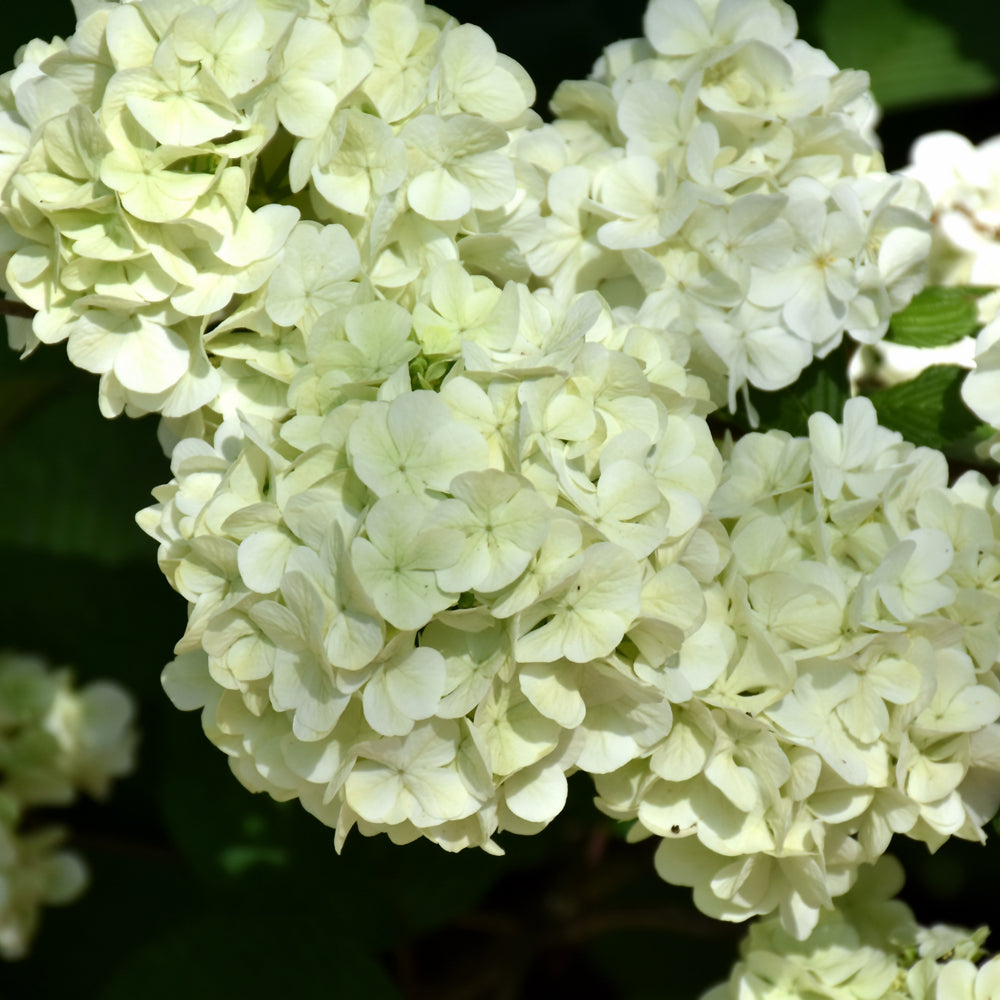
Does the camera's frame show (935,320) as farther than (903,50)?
No

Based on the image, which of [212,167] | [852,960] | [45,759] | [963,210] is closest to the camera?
[212,167]

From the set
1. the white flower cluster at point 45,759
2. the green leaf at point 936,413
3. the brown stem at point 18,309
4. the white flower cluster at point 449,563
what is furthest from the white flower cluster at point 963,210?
the white flower cluster at point 45,759

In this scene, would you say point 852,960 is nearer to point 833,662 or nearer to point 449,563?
point 833,662

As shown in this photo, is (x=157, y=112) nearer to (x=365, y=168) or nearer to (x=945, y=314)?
(x=365, y=168)

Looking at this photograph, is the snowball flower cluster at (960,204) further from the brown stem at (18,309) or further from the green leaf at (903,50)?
the brown stem at (18,309)

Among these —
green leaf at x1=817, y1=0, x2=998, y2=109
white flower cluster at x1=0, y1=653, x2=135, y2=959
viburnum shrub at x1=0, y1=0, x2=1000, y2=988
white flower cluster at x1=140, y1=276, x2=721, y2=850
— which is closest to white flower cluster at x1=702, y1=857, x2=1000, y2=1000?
viburnum shrub at x1=0, y1=0, x2=1000, y2=988

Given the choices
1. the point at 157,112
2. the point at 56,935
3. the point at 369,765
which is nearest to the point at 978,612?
the point at 369,765

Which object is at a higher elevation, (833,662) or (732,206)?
(732,206)

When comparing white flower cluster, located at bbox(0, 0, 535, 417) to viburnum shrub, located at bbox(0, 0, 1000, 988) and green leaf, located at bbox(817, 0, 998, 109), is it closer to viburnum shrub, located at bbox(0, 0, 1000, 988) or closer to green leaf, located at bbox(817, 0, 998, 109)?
viburnum shrub, located at bbox(0, 0, 1000, 988)

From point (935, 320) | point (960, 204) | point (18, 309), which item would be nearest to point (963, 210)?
point (960, 204)
